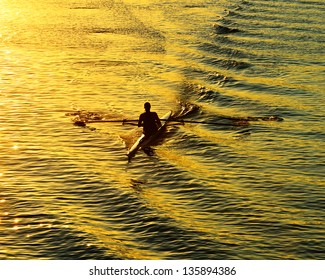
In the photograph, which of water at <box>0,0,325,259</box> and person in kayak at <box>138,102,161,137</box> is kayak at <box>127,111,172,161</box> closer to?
person in kayak at <box>138,102,161,137</box>

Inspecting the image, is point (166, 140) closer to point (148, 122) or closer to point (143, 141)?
point (148, 122)

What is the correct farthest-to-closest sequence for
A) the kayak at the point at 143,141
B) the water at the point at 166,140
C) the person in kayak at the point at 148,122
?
1. the person in kayak at the point at 148,122
2. the kayak at the point at 143,141
3. the water at the point at 166,140

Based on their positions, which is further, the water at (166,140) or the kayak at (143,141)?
the kayak at (143,141)

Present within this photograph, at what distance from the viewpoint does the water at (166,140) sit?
30.2 metres

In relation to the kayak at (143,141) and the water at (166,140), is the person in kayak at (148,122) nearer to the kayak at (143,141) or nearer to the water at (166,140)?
the kayak at (143,141)

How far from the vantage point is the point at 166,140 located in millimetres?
41250

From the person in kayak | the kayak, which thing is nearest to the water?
the kayak

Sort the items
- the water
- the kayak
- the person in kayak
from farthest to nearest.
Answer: the person in kayak, the kayak, the water

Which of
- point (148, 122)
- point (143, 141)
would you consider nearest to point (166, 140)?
point (148, 122)

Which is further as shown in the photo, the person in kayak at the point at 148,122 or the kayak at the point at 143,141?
the person in kayak at the point at 148,122

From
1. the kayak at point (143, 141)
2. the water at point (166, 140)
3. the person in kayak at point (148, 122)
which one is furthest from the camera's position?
the person in kayak at point (148, 122)

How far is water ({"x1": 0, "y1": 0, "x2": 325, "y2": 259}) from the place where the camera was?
3025 cm

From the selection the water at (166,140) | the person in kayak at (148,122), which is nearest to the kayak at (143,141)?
the person in kayak at (148,122)
